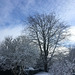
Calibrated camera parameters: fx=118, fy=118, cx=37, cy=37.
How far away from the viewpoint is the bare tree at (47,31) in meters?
21.3

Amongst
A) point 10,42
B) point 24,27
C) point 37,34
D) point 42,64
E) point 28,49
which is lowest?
point 42,64

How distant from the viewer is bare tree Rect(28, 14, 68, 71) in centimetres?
2131

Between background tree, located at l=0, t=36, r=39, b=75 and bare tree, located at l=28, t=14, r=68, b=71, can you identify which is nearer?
background tree, located at l=0, t=36, r=39, b=75

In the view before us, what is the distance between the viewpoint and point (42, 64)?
23156 millimetres

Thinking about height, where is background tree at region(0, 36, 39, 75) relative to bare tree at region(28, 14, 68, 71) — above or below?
below

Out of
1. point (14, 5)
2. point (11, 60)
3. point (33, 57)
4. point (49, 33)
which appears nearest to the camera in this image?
point (14, 5)

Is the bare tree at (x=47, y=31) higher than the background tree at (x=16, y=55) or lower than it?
higher

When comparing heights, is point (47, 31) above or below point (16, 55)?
above

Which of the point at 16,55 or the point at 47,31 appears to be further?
the point at 47,31

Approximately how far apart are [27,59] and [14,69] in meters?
1.85

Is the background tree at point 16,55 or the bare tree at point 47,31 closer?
the background tree at point 16,55

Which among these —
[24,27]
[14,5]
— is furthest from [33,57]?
[24,27]

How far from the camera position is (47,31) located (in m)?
21.5

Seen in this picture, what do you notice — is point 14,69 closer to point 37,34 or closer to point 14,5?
point 14,5
